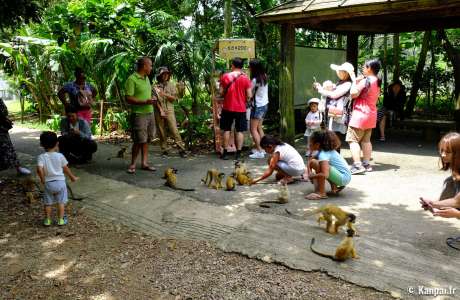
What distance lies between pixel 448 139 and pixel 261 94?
4266 millimetres

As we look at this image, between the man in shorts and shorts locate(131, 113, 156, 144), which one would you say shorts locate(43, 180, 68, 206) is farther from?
the man in shorts

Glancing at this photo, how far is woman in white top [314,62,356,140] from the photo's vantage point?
20.7 feet

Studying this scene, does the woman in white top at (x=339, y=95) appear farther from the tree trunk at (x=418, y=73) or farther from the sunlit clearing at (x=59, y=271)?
the tree trunk at (x=418, y=73)

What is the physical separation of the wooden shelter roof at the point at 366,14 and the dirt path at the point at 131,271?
483 centimetres

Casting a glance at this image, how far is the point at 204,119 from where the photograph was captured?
362 inches

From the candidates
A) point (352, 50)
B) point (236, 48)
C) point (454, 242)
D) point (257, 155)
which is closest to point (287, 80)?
point (236, 48)

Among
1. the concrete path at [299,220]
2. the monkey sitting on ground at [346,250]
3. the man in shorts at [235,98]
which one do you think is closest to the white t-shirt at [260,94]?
the man in shorts at [235,98]

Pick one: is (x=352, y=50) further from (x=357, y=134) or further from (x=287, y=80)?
(x=357, y=134)

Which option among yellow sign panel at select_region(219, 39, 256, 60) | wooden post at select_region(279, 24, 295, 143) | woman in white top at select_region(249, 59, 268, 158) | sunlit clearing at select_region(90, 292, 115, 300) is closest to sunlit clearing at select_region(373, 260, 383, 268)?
sunlit clearing at select_region(90, 292, 115, 300)

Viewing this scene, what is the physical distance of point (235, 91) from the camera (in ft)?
22.8

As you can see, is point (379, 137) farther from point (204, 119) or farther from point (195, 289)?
point (195, 289)

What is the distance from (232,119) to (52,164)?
3.55 meters

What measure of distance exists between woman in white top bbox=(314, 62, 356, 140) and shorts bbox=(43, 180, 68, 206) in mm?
4202

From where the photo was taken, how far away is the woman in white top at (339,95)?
6316mm
